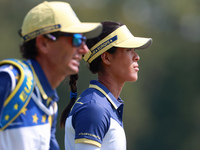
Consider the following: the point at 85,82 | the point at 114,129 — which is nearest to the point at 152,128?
the point at 85,82

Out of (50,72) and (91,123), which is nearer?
(50,72)

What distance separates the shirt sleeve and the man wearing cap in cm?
45

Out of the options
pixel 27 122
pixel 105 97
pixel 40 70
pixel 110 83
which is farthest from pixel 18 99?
pixel 110 83

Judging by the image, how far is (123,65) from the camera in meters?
4.41

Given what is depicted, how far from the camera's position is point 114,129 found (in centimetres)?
400

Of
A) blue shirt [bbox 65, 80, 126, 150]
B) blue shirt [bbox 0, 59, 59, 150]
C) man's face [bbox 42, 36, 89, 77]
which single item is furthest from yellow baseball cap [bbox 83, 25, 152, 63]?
blue shirt [bbox 0, 59, 59, 150]

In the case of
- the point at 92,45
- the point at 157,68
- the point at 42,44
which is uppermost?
the point at 42,44

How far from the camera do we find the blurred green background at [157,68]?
68.2ft

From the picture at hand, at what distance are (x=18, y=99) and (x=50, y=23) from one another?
0.56 m

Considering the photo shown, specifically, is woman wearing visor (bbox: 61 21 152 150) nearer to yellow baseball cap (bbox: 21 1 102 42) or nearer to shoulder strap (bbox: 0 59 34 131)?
yellow baseball cap (bbox: 21 1 102 42)

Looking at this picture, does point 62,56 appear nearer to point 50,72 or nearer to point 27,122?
point 50,72

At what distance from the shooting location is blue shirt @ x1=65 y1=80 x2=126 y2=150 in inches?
152

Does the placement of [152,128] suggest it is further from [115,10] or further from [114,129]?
[114,129]

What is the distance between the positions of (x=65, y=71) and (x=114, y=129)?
2.99 feet
